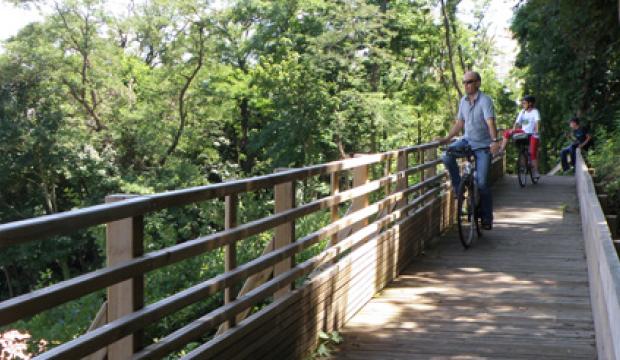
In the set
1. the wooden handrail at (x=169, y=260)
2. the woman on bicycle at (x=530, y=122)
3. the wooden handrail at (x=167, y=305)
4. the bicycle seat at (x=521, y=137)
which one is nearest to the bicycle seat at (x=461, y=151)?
the wooden handrail at (x=169, y=260)

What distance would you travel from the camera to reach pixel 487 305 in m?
7.26

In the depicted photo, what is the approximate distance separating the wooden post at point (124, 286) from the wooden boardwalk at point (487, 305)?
2.57 metres

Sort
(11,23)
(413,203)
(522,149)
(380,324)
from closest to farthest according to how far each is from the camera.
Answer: (380,324) < (413,203) < (522,149) < (11,23)

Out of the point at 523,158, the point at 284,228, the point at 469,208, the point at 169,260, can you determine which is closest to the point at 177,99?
the point at 523,158

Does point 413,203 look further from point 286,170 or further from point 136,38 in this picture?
point 136,38

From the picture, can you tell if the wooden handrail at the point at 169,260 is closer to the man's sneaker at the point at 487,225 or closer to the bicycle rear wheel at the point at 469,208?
the bicycle rear wheel at the point at 469,208

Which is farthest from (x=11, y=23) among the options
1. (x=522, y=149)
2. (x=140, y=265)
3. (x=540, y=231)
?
(x=140, y=265)

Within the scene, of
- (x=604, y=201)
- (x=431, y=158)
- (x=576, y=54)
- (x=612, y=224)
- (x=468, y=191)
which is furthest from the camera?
(x=576, y=54)

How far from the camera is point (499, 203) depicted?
15.3 meters

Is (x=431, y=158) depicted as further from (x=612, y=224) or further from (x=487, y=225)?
(x=612, y=224)

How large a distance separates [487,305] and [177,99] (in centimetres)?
3251

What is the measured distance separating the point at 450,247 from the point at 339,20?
93.6 feet

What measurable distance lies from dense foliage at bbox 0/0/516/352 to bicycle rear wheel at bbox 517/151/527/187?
51.9ft

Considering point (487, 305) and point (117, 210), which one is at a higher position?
point (117, 210)
